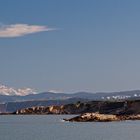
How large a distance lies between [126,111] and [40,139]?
116 metres

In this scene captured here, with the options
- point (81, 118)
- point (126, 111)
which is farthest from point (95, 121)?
point (126, 111)

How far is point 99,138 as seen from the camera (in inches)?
3408

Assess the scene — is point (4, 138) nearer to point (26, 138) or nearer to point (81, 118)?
point (26, 138)

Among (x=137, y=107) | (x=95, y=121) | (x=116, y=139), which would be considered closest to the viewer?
(x=116, y=139)

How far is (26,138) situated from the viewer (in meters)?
88.1

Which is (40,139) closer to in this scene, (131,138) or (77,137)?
(77,137)

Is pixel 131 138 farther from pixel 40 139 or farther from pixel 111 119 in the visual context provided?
pixel 111 119

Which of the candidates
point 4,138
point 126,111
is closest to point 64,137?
point 4,138

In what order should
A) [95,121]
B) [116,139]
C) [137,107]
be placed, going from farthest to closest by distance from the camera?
[137,107] → [95,121] → [116,139]

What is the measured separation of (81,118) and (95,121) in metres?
4.53

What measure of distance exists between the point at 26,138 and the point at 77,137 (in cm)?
803

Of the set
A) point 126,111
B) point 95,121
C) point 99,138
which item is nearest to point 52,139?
point 99,138

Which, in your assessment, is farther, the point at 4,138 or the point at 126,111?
the point at 126,111

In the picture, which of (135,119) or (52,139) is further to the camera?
(135,119)
